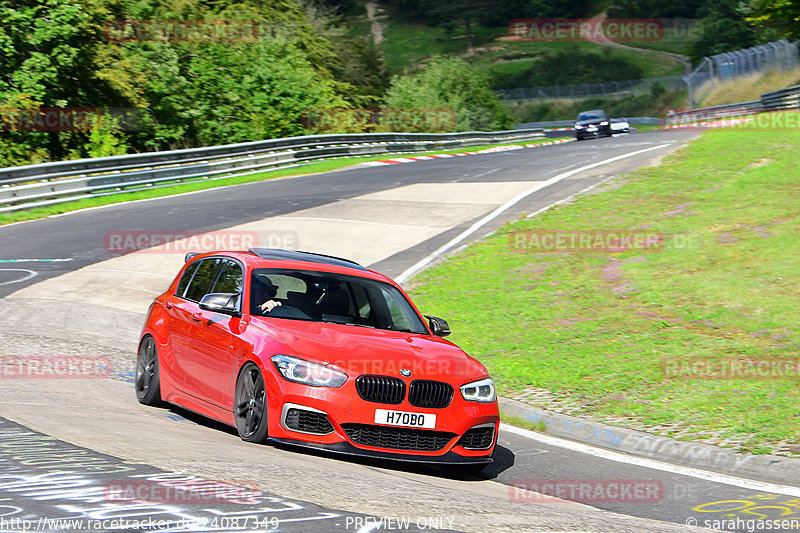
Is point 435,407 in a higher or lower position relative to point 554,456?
higher

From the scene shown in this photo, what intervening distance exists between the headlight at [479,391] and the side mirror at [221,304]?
2.01 meters

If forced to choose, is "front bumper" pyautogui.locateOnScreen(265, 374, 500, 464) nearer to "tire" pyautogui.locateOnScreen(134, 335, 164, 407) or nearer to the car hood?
the car hood

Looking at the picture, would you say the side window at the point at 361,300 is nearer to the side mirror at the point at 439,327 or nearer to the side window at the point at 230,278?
the side mirror at the point at 439,327

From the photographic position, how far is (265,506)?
17.6 ft

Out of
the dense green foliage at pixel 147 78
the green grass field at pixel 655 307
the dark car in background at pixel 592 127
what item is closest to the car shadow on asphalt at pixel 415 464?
the green grass field at pixel 655 307

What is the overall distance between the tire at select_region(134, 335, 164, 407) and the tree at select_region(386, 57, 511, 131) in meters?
52.7

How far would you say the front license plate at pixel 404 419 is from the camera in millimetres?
7211

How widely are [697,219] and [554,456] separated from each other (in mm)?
10575

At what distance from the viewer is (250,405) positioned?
7.49 meters

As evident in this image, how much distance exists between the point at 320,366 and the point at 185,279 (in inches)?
113

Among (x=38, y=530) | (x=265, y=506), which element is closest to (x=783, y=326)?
(x=265, y=506)

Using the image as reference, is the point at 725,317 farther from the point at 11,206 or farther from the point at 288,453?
the point at 11,206

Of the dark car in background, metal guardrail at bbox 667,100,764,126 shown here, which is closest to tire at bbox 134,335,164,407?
metal guardrail at bbox 667,100,764,126

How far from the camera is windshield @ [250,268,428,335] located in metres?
8.28
